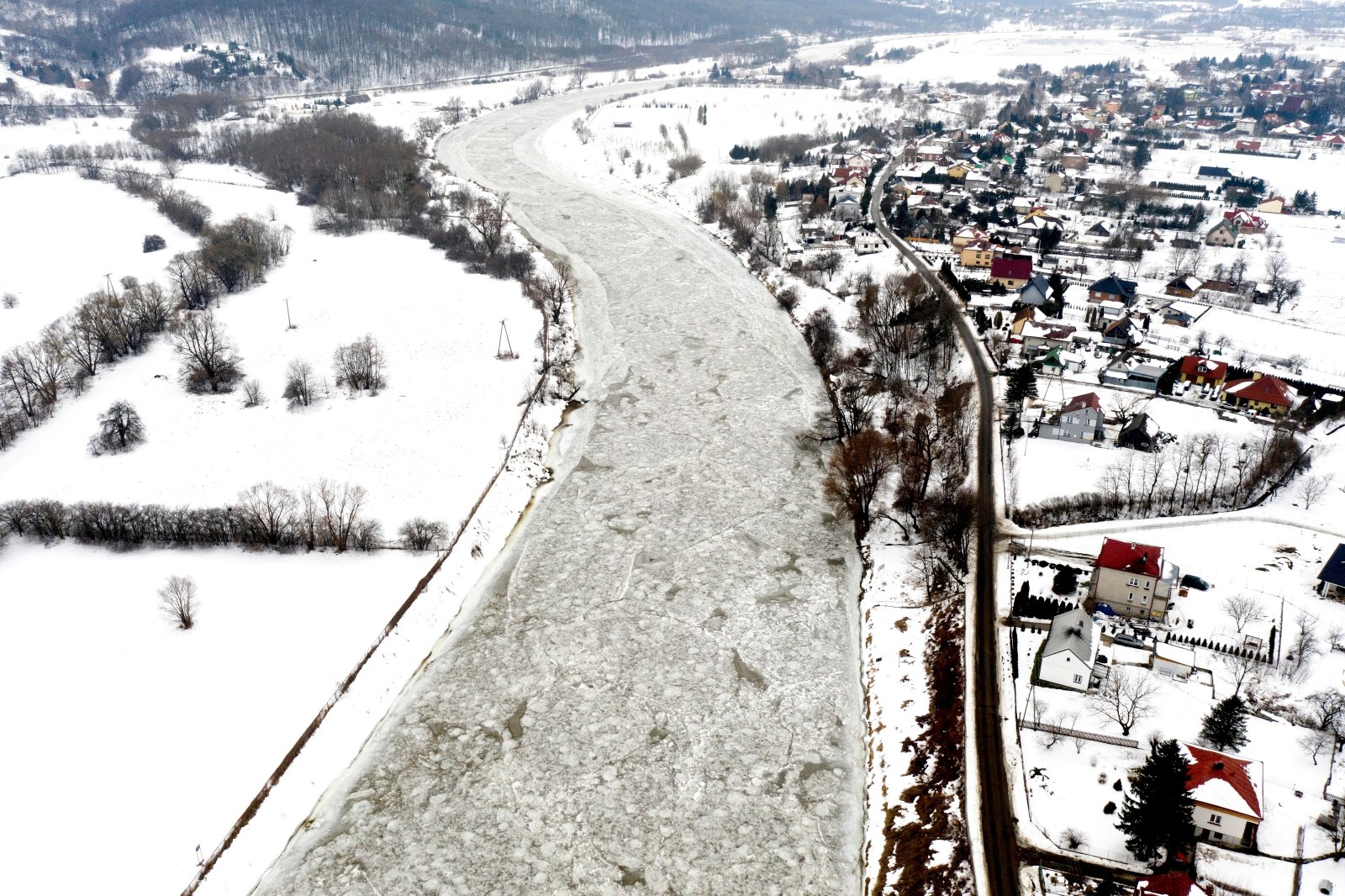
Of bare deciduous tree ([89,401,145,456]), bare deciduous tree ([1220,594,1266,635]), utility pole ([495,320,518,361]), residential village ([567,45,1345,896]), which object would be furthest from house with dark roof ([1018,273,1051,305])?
bare deciduous tree ([89,401,145,456])

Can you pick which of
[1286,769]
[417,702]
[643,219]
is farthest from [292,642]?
[643,219]

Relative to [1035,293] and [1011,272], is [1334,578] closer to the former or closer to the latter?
[1035,293]

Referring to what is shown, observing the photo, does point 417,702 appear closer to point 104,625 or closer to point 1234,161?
point 104,625

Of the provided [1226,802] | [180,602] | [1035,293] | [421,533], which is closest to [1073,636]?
[1226,802]

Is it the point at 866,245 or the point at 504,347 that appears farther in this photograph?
the point at 866,245

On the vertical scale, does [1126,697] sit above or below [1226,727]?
below

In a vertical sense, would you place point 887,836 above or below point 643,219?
below
